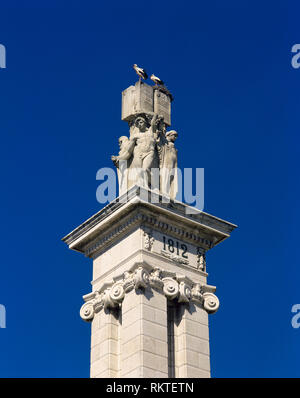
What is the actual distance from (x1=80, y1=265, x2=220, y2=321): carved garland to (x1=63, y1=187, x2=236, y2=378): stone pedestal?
35 mm

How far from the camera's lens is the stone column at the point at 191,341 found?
1439 inches

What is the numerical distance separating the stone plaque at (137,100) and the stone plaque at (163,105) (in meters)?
0.21

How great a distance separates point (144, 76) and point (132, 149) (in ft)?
12.3

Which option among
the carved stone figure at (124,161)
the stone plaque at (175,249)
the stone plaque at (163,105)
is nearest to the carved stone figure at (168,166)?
the stone plaque at (163,105)

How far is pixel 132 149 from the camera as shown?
1581 inches

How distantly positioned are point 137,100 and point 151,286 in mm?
8049

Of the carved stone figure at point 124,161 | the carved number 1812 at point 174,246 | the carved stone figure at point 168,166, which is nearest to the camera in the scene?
the carved number 1812 at point 174,246

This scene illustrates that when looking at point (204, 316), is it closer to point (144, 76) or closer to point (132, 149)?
point (132, 149)

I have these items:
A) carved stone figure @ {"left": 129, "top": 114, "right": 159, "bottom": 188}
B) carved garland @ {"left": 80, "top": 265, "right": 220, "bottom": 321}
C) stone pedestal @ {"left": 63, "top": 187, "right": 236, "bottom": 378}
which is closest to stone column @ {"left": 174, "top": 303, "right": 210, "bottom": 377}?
stone pedestal @ {"left": 63, "top": 187, "right": 236, "bottom": 378}

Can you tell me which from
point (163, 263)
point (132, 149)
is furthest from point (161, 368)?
point (132, 149)

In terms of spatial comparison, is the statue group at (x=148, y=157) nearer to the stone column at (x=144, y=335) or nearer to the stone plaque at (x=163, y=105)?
the stone plaque at (x=163, y=105)

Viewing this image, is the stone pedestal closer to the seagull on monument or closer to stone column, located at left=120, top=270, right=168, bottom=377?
stone column, located at left=120, top=270, right=168, bottom=377

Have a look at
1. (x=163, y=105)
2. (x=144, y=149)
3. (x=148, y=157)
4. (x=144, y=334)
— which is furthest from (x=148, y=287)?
(x=163, y=105)

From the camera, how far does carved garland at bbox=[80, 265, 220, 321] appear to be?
121 ft
